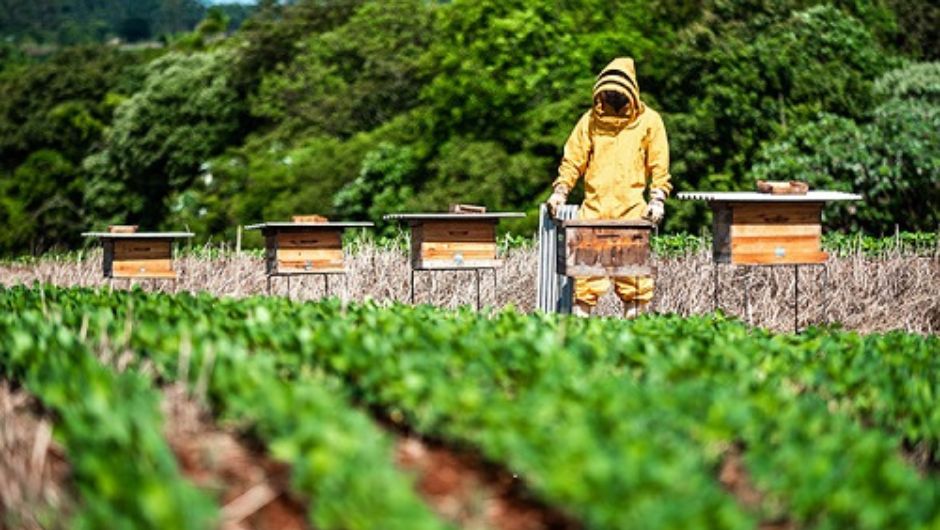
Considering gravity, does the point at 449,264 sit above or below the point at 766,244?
below

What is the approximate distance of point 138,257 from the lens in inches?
708

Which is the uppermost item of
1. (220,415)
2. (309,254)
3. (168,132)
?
(168,132)

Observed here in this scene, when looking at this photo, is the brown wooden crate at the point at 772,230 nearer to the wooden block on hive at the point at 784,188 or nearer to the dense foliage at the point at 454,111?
Result: the wooden block on hive at the point at 784,188

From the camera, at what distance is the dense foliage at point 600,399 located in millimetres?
3928

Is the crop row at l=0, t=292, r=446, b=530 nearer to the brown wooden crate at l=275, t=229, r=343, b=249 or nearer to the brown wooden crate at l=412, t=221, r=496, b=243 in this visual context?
the brown wooden crate at l=412, t=221, r=496, b=243

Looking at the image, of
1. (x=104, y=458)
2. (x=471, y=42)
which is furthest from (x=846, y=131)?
(x=104, y=458)

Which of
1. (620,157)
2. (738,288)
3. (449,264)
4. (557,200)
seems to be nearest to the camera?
(557,200)

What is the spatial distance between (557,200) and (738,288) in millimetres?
4249

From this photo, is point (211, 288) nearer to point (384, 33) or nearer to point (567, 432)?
point (567, 432)

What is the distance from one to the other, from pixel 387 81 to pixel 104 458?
1775 inches

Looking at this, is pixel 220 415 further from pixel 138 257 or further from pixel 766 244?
pixel 138 257

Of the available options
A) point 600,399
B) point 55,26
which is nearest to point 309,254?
point 600,399

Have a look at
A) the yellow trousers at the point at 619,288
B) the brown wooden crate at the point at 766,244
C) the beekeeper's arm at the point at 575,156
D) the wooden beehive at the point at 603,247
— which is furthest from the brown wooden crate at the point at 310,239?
the wooden beehive at the point at 603,247

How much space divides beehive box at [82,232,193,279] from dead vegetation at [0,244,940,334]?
719 mm
